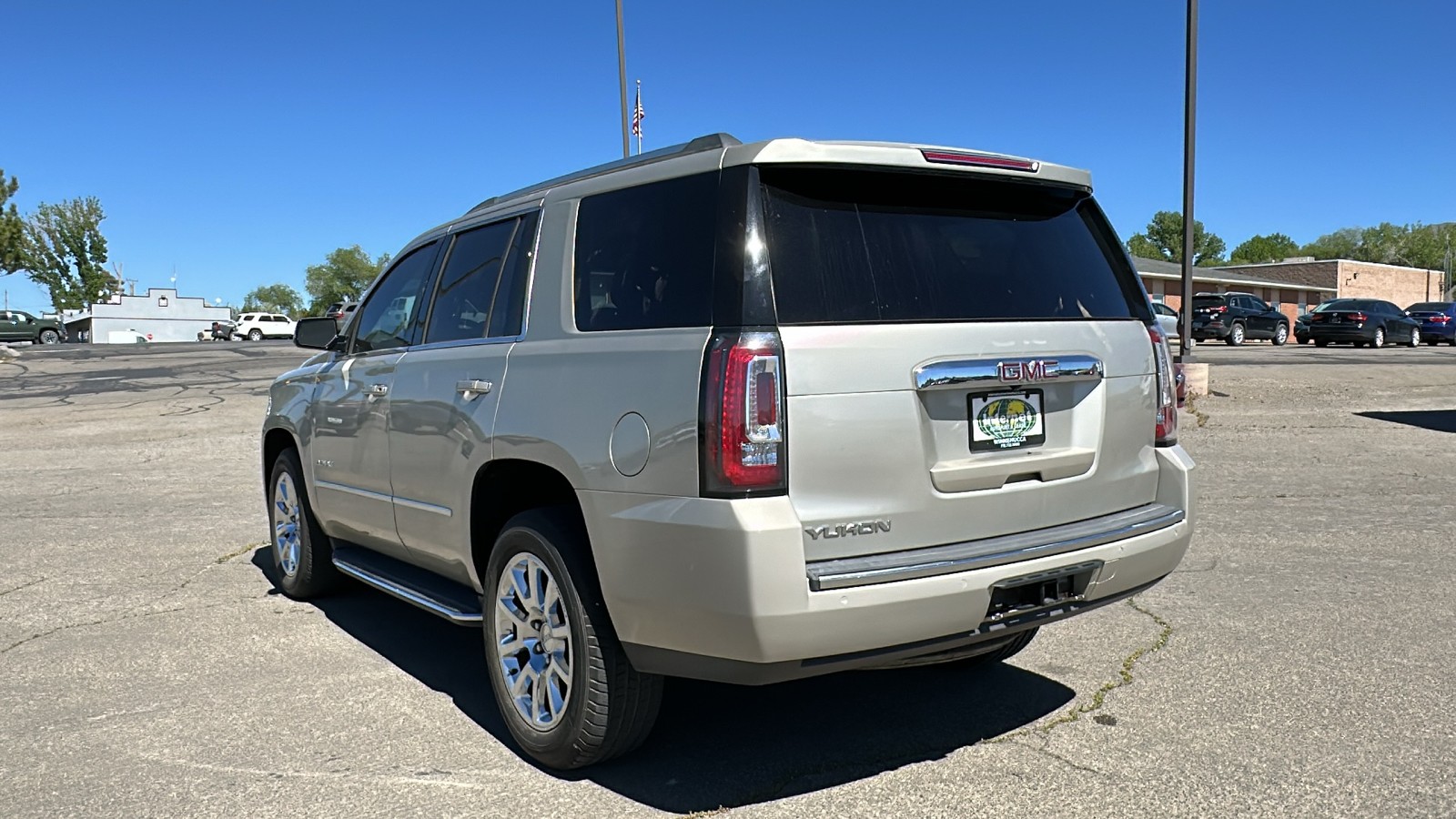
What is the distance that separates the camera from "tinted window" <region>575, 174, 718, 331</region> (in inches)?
134

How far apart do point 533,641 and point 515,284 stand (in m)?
1.30

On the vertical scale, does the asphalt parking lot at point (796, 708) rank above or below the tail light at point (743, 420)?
below

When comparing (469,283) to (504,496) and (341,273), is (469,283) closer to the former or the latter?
(504,496)

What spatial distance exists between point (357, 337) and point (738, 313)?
299 centimetres

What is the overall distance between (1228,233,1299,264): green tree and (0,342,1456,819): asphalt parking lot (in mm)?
150950

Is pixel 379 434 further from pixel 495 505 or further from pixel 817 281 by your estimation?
pixel 817 281

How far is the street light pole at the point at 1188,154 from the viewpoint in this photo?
15852mm

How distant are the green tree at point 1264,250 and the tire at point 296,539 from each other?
152940 mm

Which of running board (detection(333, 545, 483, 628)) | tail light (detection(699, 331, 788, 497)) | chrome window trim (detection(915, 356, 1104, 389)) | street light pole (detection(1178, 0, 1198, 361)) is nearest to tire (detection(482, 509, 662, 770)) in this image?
running board (detection(333, 545, 483, 628))

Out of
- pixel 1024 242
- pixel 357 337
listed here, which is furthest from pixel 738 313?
pixel 357 337

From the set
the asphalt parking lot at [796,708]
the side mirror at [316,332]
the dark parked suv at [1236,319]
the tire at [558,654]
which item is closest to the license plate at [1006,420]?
the asphalt parking lot at [796,708]

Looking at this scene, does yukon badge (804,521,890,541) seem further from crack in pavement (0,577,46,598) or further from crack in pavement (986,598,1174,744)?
crack in pavement (0,577,46,598)

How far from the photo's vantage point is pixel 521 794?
3.56 metres

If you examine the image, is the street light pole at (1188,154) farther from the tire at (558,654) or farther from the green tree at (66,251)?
the green tree at (66,251)
